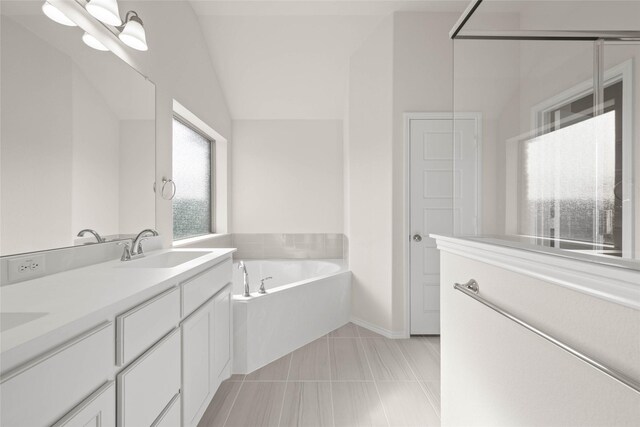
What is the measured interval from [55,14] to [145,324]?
1.34 m

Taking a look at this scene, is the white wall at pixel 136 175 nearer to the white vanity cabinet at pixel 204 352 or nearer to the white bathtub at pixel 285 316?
the white vanity cabinet at pixel 204 352

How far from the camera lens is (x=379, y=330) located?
117 inches

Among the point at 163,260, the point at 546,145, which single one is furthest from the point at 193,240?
the point at 546,145

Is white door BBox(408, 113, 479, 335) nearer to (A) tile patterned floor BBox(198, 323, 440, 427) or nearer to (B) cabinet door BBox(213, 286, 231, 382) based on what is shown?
(A) tile patterned floor BBox(198, 323, 440, 427)

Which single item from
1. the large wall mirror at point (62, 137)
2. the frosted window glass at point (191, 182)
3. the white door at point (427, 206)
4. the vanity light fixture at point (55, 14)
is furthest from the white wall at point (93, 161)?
the white door at point (427, 206)

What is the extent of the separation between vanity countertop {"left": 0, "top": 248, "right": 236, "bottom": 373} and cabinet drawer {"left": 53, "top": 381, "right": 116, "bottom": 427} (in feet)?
0.61

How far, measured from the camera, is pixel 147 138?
2031 millimetres

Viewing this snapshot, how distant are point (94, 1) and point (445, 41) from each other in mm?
2672

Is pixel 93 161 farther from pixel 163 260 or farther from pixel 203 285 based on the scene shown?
pixel 203 285

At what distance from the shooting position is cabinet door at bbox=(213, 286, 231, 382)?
1.87 m

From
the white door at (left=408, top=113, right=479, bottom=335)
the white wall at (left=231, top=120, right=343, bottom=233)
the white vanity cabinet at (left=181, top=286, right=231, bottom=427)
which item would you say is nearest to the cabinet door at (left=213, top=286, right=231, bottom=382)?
the white vanity cabinet at (left=181, top=286, right=231, bottom=427)

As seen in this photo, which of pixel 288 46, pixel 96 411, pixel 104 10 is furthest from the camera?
pixel 288 46

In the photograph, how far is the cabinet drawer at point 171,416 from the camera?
3.92 feet

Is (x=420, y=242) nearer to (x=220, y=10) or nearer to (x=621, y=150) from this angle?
(x=621, y=150)
